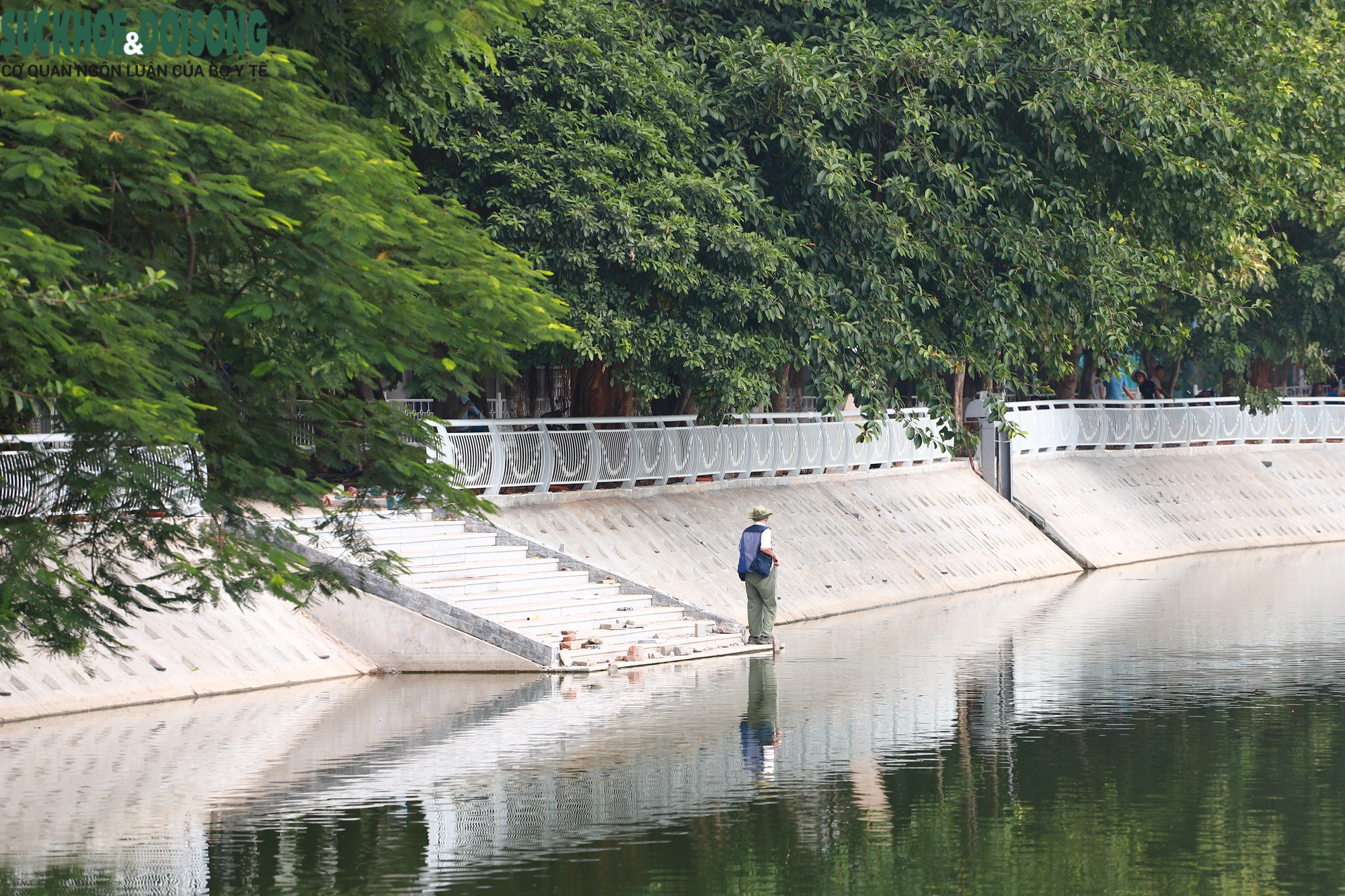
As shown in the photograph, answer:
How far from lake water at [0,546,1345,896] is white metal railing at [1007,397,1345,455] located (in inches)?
673

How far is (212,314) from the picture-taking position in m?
11.2

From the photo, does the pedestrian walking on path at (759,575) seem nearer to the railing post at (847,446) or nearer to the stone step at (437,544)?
the stone step at (437,544)

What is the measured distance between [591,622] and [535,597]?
2.05ft

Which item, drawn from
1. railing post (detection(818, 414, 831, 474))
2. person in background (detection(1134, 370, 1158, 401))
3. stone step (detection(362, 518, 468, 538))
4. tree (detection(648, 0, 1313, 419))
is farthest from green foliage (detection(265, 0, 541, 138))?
person in background (detection(1134, 370, 1158, 401))

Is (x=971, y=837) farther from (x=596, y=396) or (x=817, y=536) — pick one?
(x=596, y=396)

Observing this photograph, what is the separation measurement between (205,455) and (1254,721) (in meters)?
7.76

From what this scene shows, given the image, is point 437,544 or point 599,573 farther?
point 599,573

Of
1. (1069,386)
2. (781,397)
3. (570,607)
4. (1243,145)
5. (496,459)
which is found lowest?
(570,607)

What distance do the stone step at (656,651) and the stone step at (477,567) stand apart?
179 cm

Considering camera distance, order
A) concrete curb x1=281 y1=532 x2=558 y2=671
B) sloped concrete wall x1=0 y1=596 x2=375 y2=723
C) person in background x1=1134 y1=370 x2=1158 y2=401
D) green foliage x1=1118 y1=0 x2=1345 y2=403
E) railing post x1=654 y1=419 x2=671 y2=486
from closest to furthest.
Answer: sloped concrete wall x1=0 y1=596 x2=375 y2=723
concrete curb x1=281 y1=532 x2=558 y2=671
railing post x1=654 y1=419 x2=671 y2=486
green foliage x1=1118 y1=0 x2=1345 y2=403
person in background x1=1134 y1=370 x2=1158 y2=401

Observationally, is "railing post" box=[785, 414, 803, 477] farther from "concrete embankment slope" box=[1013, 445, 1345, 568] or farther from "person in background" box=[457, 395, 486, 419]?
"concrete embankment slope" box=[1013, 445, 1345, 568]

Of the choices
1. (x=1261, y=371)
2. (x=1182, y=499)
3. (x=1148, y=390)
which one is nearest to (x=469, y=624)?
(x=1182, y=499)

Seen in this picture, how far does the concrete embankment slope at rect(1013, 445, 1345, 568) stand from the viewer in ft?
113

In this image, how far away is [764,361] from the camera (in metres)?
24.3
